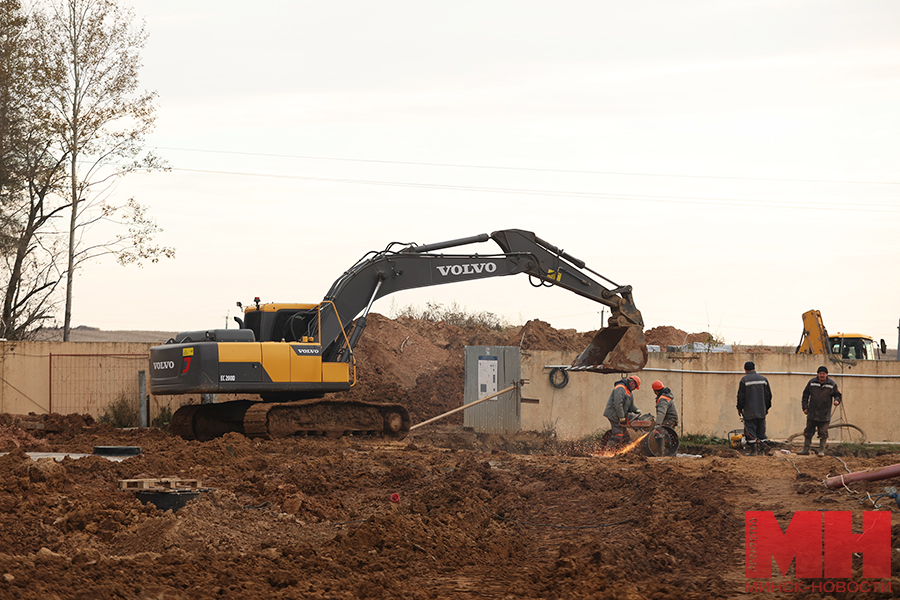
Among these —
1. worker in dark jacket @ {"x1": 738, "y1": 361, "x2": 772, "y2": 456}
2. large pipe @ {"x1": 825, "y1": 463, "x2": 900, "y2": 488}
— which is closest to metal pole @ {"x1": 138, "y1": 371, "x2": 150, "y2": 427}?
worker in dark jacket @ {"x1": 738, "y1": 361, "x2": 772, "y2": 456}

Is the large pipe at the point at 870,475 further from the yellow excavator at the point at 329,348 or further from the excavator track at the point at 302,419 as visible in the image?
the excavator track at the point at 302,419

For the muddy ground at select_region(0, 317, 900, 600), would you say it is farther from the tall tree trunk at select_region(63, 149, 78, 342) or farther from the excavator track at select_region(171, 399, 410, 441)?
the tall tree trunk at select_region(63, 149, 78, 342)

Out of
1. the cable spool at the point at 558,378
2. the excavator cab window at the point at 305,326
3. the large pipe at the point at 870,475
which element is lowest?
the large pipe at the point at 870,475

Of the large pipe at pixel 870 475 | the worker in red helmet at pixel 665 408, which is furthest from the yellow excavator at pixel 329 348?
the large pipe at pixel 870 475

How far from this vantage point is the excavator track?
16.1m

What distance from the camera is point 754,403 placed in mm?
15469

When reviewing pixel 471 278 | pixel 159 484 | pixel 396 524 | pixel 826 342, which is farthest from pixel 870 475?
pixel 826 342

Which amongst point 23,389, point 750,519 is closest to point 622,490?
point 750,519

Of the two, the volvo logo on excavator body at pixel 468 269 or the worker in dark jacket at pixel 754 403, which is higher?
the volvo logo on excavator body at pixel 468 269

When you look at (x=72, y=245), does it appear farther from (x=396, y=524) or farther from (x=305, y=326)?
(x=396, y=524)

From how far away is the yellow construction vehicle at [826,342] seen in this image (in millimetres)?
23031

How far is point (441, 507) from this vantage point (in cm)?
959

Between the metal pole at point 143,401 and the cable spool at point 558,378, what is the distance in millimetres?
9503

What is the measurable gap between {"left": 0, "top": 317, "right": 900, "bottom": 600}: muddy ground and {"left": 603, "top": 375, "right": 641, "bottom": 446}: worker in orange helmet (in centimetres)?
82
